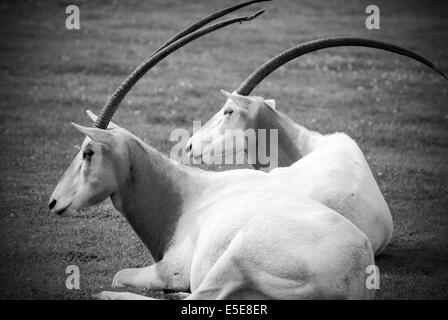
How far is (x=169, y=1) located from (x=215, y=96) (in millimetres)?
11103

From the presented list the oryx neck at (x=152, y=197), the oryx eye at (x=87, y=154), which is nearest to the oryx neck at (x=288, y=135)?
the oryx neck at (x=152, y=197)

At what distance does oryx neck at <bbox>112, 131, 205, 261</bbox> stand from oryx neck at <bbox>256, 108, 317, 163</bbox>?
2.63 metres

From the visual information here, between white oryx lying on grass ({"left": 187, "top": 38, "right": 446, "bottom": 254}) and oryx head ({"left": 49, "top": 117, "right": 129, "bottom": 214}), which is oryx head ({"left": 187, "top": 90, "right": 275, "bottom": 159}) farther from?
oryx head ({"left": 49, "top": 117, "right": 129, "bottom": 214})

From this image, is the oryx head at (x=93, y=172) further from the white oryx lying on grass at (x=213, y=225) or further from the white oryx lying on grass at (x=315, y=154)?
the white oryx lying on grass at (x=315, y=154)

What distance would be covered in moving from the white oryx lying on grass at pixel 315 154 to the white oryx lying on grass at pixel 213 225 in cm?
101

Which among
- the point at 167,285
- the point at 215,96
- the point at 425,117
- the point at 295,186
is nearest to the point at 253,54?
the point at 215,96

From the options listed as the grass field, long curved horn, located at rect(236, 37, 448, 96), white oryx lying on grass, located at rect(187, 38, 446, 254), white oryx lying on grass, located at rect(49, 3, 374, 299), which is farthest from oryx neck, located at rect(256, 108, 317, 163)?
white oryx lying on grass, located at rect(49, 3, 374, 299)

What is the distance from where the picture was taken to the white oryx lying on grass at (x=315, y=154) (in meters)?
7.77

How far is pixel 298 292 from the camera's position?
557 centimetres

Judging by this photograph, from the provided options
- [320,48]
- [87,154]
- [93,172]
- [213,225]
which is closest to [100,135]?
[87,154]

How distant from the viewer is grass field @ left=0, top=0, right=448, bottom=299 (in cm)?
805

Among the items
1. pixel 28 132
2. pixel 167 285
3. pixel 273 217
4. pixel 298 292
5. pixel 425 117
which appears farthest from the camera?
pixel 425 117

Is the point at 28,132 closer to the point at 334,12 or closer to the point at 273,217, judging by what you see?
the point at 273,217

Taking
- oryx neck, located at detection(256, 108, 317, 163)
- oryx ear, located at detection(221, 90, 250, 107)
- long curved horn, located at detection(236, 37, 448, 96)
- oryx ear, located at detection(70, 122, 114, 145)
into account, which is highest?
long curved horn, located at detection(236, 37, 448, 96)
